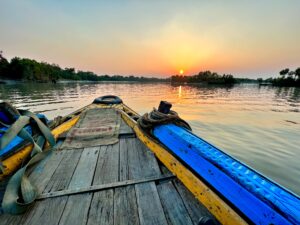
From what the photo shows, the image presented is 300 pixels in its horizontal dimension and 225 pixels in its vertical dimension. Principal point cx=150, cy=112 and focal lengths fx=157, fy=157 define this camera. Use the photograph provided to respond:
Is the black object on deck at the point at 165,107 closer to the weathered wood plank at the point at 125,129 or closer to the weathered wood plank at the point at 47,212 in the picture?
the weathered wood plank at the point at 125,129

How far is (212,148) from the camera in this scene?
1866 millimetres

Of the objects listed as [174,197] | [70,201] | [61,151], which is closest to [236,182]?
[174,197]

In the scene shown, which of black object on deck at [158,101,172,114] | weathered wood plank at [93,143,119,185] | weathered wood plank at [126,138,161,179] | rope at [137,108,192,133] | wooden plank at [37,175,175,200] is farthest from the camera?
black object on deck at [158,101,172,114]

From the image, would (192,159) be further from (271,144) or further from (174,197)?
(271,144)

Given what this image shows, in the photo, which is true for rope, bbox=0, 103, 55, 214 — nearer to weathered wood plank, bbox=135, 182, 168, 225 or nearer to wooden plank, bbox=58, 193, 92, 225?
wooden plank, bbox=58, 193, 92, 225

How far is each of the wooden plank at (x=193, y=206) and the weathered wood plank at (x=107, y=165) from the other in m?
0.84

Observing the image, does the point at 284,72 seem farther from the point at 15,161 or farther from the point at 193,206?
the point at 15,161

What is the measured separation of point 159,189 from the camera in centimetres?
187

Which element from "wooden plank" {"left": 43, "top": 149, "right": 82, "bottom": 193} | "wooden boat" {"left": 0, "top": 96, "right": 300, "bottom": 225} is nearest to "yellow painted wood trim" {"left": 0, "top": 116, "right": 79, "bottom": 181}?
"wooden boat" {"left": 0, "top": 96, "right": 300, "bottom": 225}

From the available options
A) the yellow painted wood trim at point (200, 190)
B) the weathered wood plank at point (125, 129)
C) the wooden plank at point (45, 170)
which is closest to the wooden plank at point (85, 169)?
the wooden plank at point (45, 170)

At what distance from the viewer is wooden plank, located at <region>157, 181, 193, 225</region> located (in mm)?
1447

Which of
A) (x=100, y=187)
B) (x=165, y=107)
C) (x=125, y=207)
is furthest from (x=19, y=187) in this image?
(x=165, y=107)

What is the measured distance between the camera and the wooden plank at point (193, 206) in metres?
1.48

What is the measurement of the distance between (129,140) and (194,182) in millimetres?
1879
